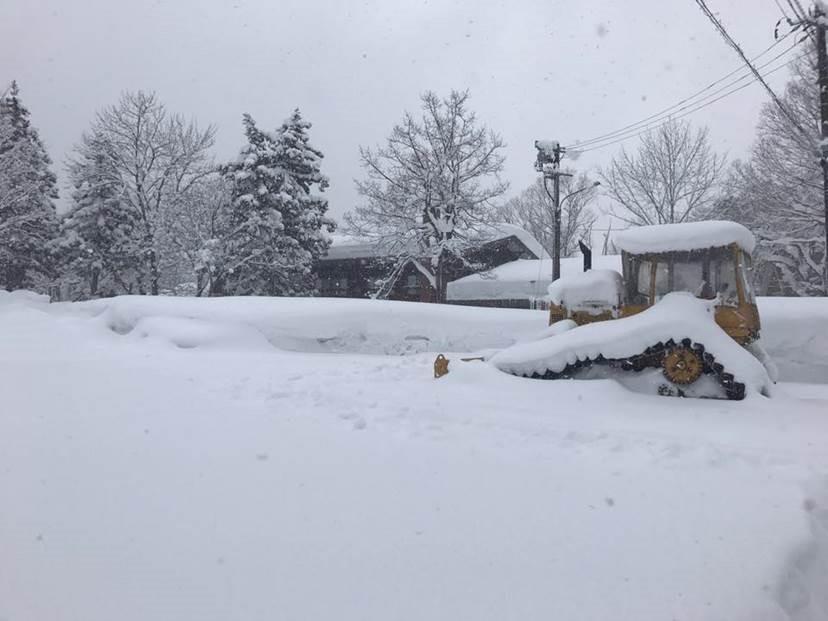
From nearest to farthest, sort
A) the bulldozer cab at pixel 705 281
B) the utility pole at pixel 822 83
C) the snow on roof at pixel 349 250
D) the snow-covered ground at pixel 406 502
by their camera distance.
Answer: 1. the snow-covered ground at pixel 406 502
2. the bulldozer cab at pixel 705 281
3. the utility pole at pixel 822 83
4. the snow on roof at pixel 349 250

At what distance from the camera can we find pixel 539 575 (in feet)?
9.16

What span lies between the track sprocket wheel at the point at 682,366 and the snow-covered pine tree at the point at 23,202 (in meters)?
26.9

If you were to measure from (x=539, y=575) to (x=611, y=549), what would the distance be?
0.49m

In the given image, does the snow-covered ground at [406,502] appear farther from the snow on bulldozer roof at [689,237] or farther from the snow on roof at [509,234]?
the snow on roof at [509,234]

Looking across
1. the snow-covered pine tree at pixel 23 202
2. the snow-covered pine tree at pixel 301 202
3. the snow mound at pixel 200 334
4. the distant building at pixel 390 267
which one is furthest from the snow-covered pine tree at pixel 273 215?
the snow mound at pixel 200 334

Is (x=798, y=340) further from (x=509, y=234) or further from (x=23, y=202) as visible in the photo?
(x=23, y=202)

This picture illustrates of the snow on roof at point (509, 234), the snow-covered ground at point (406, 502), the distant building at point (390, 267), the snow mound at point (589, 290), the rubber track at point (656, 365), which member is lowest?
the snow-covered ground at point (406, 502)

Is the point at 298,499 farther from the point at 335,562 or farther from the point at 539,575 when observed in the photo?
the point at 539,575

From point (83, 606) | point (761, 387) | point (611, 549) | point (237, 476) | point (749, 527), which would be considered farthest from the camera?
point (761, 387)

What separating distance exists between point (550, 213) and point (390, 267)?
70.7ft

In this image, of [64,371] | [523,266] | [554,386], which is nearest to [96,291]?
[523,266]

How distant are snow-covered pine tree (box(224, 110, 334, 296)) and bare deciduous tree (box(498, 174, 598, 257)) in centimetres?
1841

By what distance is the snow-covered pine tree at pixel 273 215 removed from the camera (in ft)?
84.2

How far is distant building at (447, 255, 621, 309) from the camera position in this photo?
2862 cm
